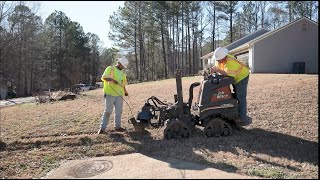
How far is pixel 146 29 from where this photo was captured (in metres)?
49.6

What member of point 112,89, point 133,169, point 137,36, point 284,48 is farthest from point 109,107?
point 137,36

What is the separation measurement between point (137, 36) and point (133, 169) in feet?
152

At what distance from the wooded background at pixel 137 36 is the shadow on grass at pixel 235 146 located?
124 feet

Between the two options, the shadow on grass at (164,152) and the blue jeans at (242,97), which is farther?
the blue jeans at (242,97)

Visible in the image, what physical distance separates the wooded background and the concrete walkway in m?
38.2

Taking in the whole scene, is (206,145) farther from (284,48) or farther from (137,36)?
(137,36)

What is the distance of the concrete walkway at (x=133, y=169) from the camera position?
534cm

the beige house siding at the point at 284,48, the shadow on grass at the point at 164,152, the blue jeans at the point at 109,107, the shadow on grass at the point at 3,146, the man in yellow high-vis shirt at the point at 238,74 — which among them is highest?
the beige house siding at the point at 284,48

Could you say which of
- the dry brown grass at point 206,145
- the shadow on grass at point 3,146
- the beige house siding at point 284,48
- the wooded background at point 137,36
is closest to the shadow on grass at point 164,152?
the dry brown grass at point 206,145

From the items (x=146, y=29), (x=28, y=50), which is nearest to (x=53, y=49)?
(x=28, y=50)

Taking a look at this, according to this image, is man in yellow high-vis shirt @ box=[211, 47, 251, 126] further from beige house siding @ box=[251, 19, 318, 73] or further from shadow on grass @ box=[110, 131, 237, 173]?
beige house siding @ box=[251, 19, 318, 73]

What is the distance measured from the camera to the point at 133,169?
5773 millimetres

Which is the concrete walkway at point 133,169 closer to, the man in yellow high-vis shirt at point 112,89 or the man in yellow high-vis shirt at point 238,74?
the man in yellow high-vis shirt at point 112,89

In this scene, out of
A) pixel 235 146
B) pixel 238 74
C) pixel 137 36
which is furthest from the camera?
pixel 137 36
